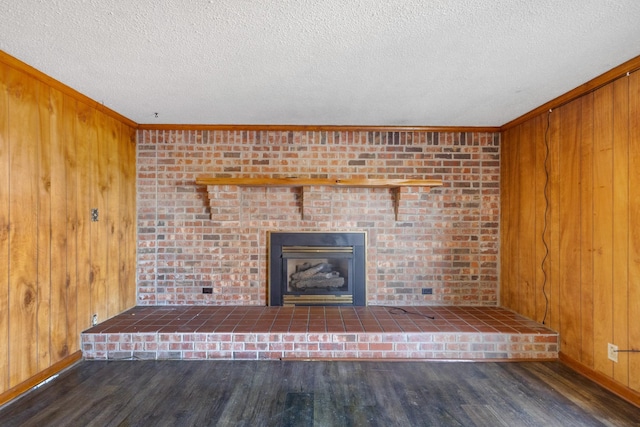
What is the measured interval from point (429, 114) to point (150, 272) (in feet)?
10.5

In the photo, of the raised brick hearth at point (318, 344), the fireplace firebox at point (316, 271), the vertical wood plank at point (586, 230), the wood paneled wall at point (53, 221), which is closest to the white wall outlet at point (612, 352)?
the vertical wood plank at point (586, 230)

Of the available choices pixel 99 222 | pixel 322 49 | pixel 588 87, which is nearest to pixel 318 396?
pixel 322 49

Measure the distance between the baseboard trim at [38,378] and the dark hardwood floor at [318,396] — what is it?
0.05 metres

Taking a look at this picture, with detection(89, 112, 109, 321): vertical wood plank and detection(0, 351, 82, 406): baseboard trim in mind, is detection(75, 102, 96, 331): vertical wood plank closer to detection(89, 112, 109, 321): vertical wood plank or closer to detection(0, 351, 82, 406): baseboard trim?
detection(89, 112, 109, 321): vertical wood plank

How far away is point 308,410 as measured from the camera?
6.12 feet

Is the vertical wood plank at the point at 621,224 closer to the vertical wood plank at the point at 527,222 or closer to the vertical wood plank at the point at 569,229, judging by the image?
the vertical wood plank at the point at 569,229

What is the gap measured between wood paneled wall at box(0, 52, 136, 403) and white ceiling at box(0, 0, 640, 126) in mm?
260

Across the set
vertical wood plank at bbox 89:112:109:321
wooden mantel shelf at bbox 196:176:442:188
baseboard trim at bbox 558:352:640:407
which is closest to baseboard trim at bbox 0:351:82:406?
vertical wood plank at bbox 89:112:109:321

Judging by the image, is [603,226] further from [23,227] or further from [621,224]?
[23,227]

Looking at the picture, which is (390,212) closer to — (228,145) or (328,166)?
(328,166)

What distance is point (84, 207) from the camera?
2.55 metres

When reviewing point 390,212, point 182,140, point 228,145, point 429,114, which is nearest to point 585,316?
point 390,212

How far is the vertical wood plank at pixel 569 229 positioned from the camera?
233cm

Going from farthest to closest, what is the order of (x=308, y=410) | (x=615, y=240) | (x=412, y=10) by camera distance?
1. (x=615, y=240)
2. (x=308, y=410)
3. (x=412, y=10)
